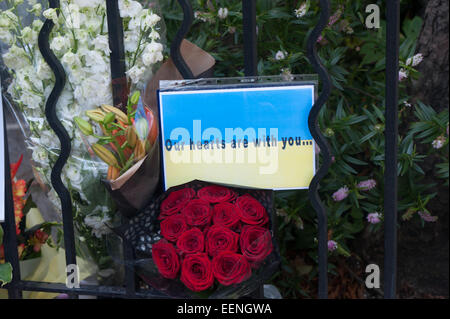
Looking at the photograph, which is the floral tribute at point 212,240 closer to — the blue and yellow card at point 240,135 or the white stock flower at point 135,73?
the blue and yellow card at point 240,135

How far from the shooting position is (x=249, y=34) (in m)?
0.99

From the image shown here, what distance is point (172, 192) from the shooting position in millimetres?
1020

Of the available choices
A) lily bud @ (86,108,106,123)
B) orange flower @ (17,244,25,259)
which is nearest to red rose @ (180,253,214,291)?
lily bud @ (86,108,106,123)

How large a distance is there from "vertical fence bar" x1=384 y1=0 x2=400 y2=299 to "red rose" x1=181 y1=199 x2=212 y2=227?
38cm

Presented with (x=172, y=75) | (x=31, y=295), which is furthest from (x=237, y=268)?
(x=31, y=295)

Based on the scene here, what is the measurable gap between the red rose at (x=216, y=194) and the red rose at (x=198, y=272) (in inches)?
4.4

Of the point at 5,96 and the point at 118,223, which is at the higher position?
the point at 5,96

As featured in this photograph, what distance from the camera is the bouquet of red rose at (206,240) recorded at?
0.95m

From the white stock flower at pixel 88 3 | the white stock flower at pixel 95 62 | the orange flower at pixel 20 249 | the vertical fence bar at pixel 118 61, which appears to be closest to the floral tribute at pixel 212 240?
the vertical fence bar at pixel 118 61

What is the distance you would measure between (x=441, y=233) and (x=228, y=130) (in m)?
1.31

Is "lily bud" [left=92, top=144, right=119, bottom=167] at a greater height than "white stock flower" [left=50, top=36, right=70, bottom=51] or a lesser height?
lesser

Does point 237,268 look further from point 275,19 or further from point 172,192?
point 275,19

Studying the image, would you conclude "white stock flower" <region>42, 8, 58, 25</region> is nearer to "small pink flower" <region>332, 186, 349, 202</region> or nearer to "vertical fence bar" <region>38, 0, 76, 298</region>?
"vertical fence bar" <region>38, 0, 76, 298</region>

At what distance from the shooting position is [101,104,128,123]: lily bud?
996 mm
